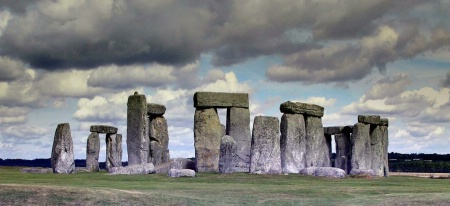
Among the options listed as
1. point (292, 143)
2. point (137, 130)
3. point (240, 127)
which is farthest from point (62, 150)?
point (292, 143)

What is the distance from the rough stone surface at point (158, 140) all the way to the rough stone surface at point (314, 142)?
30.3 feet

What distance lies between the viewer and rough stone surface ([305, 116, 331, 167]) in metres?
40.8

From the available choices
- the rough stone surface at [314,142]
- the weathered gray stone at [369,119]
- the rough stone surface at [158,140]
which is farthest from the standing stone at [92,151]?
the weathered gray stone at [369,119]

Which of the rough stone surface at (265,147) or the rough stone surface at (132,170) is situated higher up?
the rough stone surface at (265,147)

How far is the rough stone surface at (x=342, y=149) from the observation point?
45.2m

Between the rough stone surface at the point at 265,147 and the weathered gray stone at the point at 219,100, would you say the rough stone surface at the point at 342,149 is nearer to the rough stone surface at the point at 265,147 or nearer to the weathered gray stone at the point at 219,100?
the weathered gray stone at the point at 219,100

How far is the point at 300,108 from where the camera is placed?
132 ft

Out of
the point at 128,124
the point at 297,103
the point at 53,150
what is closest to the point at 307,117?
the point at 297,103

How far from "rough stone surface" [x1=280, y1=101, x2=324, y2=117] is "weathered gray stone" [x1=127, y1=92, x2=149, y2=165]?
7.80 m

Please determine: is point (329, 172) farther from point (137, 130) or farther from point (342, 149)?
point (137, 130)

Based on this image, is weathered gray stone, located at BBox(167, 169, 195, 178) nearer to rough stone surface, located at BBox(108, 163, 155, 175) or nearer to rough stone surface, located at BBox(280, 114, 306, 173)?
rough stone surface, located at BBox(108, 163, 155, 175)

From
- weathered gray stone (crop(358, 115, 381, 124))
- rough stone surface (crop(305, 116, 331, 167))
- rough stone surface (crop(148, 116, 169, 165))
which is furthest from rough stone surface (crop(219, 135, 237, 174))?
weathered gray stone (crop(358, 115, 381, 124))

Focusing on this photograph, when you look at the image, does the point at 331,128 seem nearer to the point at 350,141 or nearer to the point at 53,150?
the point at 350,141

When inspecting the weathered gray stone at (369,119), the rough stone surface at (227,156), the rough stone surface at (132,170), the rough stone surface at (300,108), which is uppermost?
the rough stone surface at (300,108)
